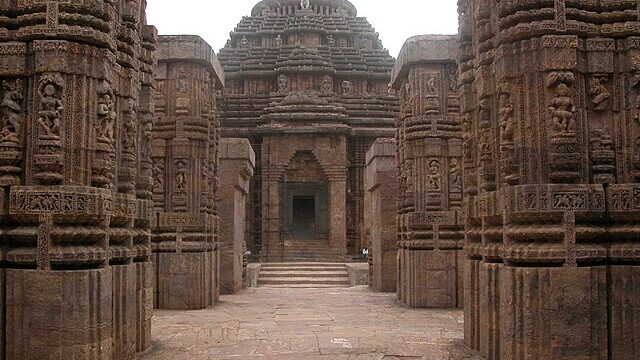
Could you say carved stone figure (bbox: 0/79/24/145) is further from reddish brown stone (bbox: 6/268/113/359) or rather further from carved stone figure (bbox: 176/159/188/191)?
carved stone figure (bbox: 176/159/188/191)

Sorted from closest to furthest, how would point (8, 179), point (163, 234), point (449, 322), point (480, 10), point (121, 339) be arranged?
point (8, 179), point (121, 339), point (480, 10), point (449, 322), point (163, 234)

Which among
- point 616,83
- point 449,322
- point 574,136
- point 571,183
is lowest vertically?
point 449,322

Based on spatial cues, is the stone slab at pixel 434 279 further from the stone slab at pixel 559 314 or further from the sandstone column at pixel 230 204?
the stone slab at pixel 559 314

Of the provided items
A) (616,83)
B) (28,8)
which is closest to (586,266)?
(616,83)

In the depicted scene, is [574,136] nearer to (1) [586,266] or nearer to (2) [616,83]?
(2) [616,83]

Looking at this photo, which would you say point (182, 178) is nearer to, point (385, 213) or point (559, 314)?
point (385, 213)

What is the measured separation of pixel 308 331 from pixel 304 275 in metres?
12.5

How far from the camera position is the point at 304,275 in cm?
2302

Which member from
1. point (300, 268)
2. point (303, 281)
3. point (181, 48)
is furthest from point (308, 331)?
point (300, 268)

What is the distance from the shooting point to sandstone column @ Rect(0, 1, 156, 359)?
6586 mm

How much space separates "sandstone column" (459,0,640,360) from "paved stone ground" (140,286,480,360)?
1.78 metres

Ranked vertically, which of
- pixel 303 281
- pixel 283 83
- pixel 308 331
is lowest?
pixel 303 281

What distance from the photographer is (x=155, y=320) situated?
12.0 m

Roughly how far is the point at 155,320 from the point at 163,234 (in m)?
2.41
